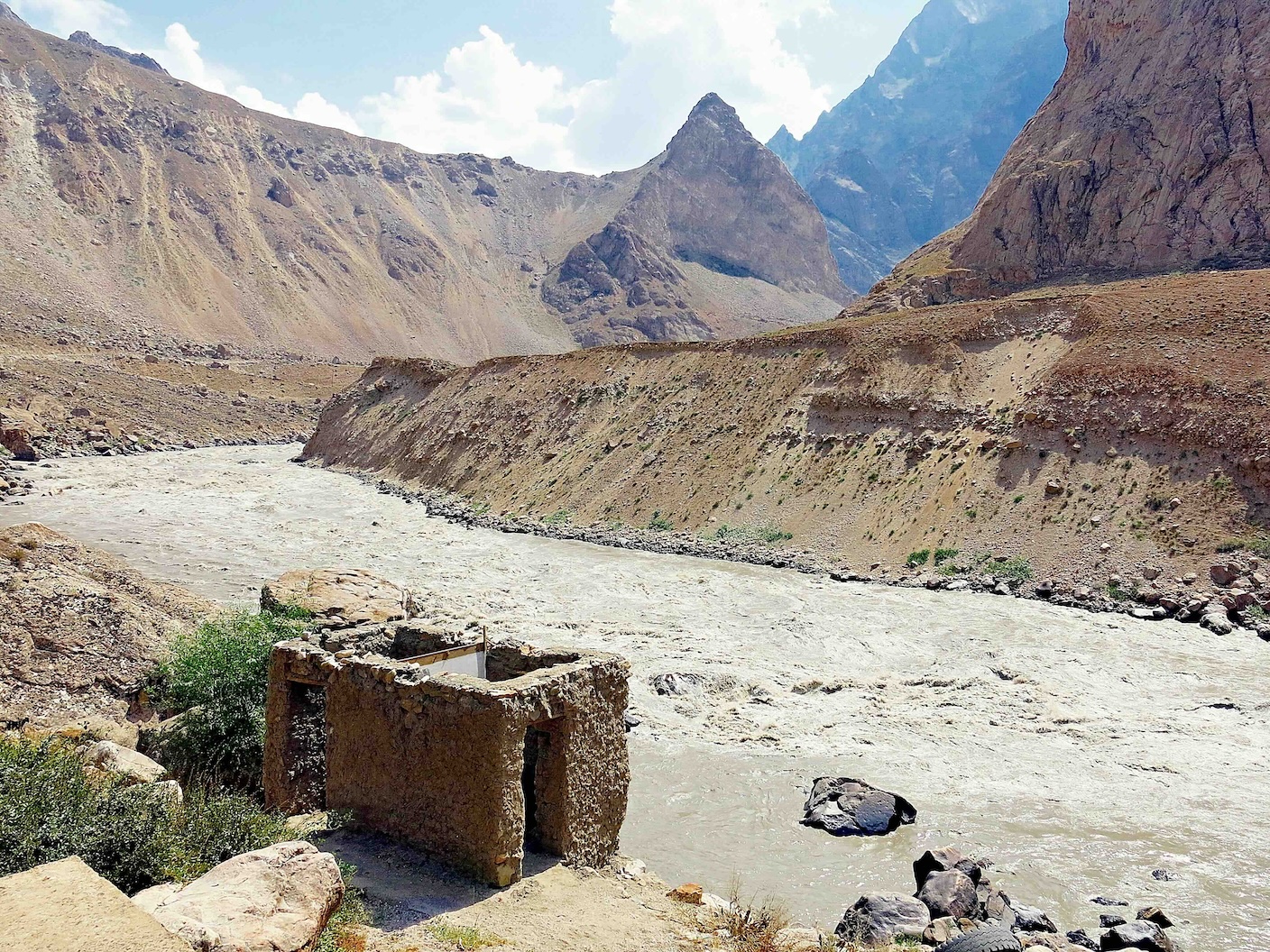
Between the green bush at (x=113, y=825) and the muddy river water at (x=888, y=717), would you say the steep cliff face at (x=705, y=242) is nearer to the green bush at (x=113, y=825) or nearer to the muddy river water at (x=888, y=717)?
the muddy river water at (x=888, y=717)

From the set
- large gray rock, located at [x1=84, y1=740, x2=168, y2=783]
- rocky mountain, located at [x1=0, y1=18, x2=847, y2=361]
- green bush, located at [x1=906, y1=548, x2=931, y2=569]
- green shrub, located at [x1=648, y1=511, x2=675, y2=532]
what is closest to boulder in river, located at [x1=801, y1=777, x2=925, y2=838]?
large gray rock, located at [x1=84, y1=740, x2=168, y2=783]

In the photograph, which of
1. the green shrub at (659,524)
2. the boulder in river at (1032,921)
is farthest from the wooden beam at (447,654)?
the green shrub at (659,524)

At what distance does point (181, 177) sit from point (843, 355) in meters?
101

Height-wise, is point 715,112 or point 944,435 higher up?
point 715,112

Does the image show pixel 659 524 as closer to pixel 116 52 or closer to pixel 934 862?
pixel 934 862

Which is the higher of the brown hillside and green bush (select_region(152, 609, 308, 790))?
the brown hillside

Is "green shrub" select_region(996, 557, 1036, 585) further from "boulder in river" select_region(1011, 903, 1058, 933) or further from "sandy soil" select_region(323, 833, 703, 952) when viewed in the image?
"sandy soil" select_region(323, 833, 703, 952)

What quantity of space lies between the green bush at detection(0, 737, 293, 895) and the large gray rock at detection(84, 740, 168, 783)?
1.12 metres

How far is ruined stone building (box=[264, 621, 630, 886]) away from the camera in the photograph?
8594 millimetres

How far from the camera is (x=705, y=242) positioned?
534 feet

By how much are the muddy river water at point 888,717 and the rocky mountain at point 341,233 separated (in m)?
61.1

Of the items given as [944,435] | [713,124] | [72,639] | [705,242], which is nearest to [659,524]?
[944,435]

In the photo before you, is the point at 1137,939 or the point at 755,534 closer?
the point at 1137,939

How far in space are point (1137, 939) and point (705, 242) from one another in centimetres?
16074
